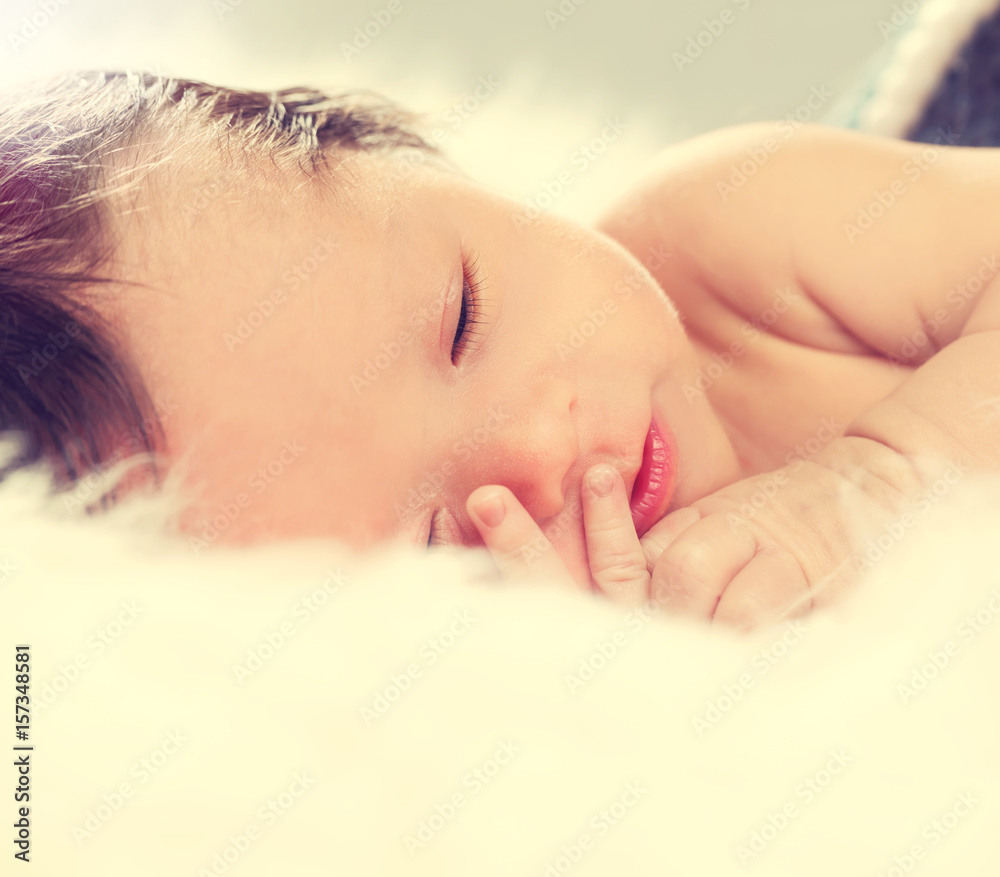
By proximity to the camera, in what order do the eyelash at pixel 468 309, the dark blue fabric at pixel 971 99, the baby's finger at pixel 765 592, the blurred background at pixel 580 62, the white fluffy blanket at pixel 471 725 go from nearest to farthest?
the white fluffy blanket at pixel 471 725 < the baby's finger at pixel 765 592 < the eyelash at pixel 468 309 < the dark blue fabric at pixel 971 99 < the blurred background at pixel 580 62

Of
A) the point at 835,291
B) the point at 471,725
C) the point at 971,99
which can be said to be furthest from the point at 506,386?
the point at 971,99

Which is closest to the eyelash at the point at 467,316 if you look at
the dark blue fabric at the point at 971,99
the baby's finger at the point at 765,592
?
the baby's finger at the point at 765,592

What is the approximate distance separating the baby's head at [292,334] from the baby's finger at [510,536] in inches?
1.1

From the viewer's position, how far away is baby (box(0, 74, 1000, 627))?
0.56m

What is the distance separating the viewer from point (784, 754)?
1.30 feet

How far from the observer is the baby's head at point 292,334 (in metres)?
0.56

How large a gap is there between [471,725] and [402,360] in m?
0.27

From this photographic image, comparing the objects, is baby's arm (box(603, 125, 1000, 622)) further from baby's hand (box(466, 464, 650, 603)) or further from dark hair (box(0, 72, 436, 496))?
dark hair (box(0, 72, 436, 496))

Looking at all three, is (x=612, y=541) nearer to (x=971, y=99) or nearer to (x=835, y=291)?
(x=835, y=291)

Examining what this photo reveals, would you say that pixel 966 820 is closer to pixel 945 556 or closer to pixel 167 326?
pixel 945 556

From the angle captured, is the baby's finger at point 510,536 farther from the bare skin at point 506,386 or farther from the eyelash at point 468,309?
the eyelash at point 468,309

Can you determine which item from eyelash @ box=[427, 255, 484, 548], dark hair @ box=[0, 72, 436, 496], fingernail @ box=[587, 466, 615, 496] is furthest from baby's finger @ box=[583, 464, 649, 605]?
dark hair @ box=[0, 72, 436, 496]

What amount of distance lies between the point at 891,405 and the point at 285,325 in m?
0.48

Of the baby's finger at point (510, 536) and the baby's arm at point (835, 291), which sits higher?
the baby's arm at point (835, 291)
